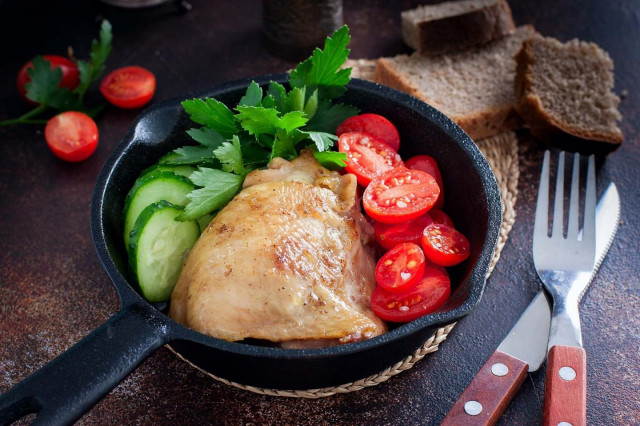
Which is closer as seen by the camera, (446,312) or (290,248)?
(446,312)

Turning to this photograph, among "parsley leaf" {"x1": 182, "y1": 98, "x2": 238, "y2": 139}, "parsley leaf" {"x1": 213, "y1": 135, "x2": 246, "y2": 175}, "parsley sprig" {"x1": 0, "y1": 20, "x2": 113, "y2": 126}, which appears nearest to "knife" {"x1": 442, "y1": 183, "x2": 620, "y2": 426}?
"parsley leaf" {"x1": 213, "y1": 135, "x2": 246, "y2": 175}

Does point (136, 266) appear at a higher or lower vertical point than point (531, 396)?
higher

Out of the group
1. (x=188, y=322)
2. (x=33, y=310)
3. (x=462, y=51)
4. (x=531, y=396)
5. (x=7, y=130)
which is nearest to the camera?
(x=188, y=322)

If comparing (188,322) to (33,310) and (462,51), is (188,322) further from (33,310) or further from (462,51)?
(462,51)

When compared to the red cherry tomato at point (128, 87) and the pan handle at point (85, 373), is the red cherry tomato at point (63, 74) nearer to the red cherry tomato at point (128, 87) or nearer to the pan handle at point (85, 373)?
the red cherry tomato at point (128, 87)

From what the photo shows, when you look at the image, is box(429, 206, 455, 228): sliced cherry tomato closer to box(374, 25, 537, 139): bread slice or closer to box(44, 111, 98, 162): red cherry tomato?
box(374, 25, 537, 139): bread slice

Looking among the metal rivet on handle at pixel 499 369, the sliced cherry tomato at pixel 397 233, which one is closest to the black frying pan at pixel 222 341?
the sliced cherry tomato at pixel 397 233

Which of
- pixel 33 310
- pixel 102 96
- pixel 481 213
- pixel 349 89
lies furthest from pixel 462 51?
pixel 33 310
